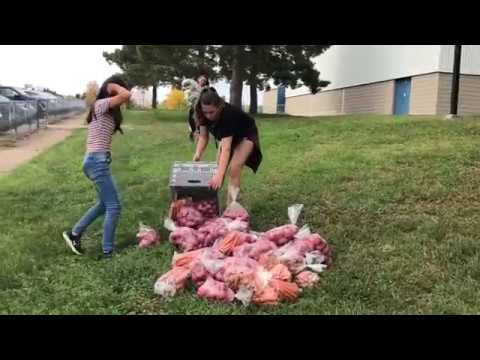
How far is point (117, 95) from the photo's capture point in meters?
5.10

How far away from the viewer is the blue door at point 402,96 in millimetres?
28422

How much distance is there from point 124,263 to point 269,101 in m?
47.2

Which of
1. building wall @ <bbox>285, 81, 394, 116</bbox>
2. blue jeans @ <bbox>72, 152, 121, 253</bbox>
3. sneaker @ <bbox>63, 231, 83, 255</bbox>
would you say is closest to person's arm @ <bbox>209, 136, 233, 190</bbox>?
blue jeans @ <bbox>72, 152, 121, 253</bbox>

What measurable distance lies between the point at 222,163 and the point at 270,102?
4647 centimetres

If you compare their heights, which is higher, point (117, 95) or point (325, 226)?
point (117, 95)

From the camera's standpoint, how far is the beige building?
2580cm

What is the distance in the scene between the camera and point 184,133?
17.2 m

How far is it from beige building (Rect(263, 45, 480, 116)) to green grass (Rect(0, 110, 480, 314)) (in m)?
13.8

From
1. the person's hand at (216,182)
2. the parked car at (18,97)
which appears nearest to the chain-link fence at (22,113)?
the parked car at (18,97)

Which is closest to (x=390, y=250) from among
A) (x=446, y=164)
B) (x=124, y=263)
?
(x=124, y=263)

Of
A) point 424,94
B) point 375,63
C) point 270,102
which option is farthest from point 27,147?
point 270,102

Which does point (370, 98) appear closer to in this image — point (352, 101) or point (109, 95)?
point (352, 101)

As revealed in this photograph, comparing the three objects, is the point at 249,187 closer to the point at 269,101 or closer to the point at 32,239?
the point at 32,239

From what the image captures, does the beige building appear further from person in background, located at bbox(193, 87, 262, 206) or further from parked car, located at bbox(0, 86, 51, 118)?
person in background, located at bbox(193, 87, 262, 206)
